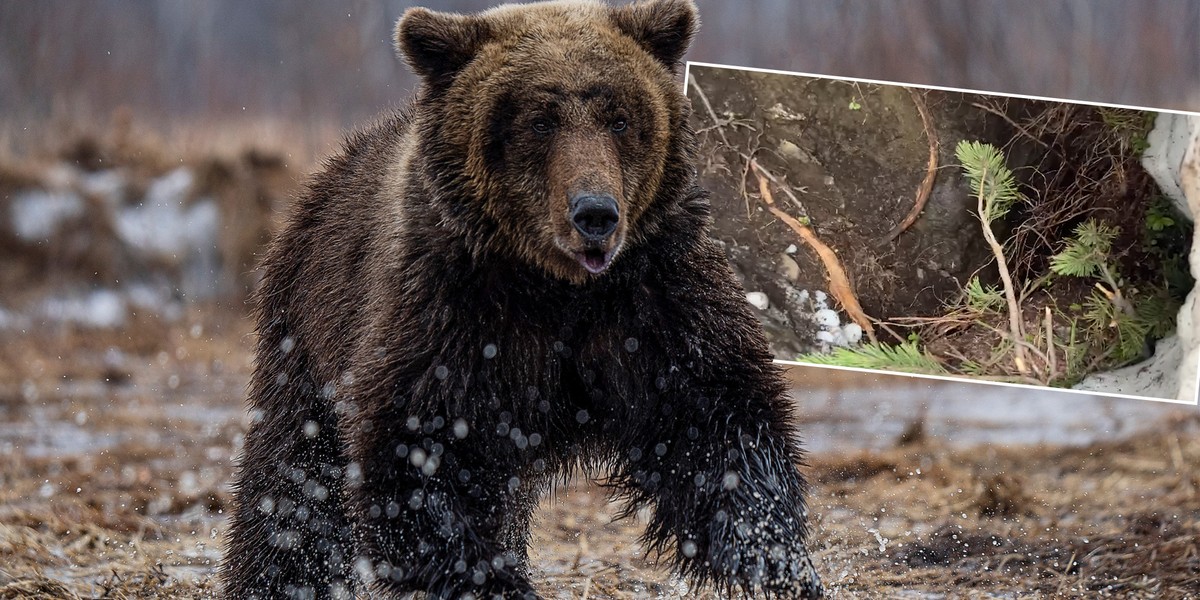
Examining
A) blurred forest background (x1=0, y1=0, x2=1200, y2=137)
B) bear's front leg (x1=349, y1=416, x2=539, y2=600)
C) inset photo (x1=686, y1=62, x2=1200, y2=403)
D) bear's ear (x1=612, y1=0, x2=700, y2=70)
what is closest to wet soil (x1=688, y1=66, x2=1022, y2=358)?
inset photo (x1=686, y1=62, x2=1200, y2=403)

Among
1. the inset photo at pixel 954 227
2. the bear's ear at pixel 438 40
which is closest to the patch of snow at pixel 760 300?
the inset photo at pixel 954 227

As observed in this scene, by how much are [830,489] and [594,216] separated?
4562mm

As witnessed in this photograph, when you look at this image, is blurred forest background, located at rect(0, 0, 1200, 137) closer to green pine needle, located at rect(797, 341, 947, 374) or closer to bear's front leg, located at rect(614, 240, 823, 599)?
green pine needle, located at rect(797, 341, 947, 374)

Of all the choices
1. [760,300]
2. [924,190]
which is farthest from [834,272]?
[924,190]

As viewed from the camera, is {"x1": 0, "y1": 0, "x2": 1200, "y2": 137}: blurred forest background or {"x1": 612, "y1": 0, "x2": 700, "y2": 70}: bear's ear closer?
{"x1": 612, "y1": 0, "x2": 700, "y2": 70}: bear's ear

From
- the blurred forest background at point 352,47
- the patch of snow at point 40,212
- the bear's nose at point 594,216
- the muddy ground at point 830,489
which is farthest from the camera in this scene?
the patch of snow at point 40,212

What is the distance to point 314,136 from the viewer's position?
12.1 m

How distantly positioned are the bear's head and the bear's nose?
0.04 metres

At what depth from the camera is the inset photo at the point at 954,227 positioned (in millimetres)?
5457

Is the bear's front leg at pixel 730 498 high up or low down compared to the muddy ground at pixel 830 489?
up

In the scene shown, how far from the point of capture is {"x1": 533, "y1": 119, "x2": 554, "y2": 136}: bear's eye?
13.5ft

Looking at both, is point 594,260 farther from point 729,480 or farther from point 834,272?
point 834,272

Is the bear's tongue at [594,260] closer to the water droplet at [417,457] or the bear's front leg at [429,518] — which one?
the bear's front leg at [429,518]

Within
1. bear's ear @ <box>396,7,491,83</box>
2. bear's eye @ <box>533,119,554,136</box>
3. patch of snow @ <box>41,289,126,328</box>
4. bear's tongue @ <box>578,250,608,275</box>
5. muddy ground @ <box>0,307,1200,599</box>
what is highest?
bear's ear @ <box>396,7,491,83</box>
